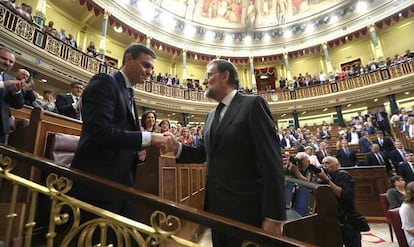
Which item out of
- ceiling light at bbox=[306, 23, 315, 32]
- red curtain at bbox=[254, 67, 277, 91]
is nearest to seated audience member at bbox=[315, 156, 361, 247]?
ceiling light at bbox=[306, 23, 315, 32]

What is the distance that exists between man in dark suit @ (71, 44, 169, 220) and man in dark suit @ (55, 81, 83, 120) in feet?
7.31

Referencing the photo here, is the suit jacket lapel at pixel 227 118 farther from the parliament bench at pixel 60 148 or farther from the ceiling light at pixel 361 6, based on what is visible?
the ceiling light at pixel 361 6

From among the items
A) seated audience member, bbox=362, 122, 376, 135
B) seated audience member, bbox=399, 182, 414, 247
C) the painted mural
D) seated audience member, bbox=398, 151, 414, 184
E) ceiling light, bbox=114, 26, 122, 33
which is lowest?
seated audience member, bbox=399, 182, 414, 247

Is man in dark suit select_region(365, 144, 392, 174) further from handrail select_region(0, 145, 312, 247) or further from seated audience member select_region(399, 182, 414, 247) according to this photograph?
handrail select_region(0, 145, 312, 247)

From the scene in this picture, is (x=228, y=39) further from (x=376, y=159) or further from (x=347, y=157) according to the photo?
(x=376, y=159)

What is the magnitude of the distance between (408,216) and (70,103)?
15.4ft

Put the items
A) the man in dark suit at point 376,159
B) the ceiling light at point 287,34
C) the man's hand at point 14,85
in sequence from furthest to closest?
the ceiling light at point 287,34 → the man in dark suit at point 376,159 → the man's hand at point 14,85

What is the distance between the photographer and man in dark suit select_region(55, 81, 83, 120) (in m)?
3.18

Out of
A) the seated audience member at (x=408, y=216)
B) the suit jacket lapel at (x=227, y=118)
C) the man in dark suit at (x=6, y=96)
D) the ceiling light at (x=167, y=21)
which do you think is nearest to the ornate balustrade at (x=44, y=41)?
the man in dark suit at (x=6, y=96)

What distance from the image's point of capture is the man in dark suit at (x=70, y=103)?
10.4ft

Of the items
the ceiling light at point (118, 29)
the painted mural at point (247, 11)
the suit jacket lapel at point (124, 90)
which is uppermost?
the painted mural at point (247, 11)

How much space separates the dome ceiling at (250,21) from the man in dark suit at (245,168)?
38.6 ft

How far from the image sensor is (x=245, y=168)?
1.16 meters

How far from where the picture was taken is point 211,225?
2.58 feet
